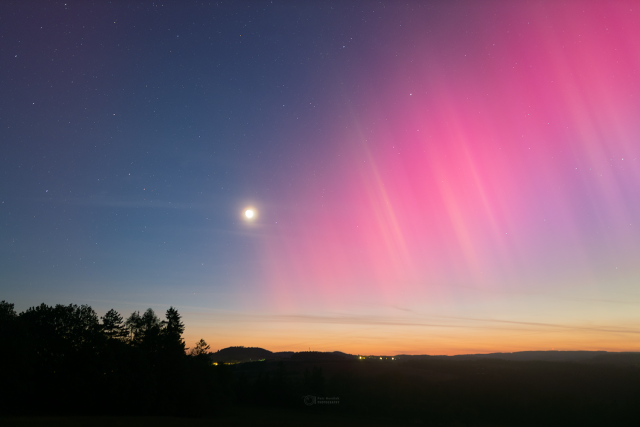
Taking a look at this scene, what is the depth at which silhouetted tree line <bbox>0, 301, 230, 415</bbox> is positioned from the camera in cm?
5625

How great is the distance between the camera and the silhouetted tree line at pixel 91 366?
56.2 m

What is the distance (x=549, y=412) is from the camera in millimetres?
116125

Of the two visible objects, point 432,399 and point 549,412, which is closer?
point 549,412

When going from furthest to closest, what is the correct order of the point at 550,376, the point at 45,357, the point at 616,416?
the point at 550,376, the point at 616,416, the point at 45,357

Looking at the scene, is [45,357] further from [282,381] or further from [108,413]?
[282,381]

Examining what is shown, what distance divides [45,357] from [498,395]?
126 meters

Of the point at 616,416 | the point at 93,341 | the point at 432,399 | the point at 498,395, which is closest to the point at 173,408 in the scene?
the point at 93,341

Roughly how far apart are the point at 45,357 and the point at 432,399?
111605 millimetres

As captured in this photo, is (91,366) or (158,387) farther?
(158,387)

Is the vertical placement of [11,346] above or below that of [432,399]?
above

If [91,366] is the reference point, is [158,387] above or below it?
below

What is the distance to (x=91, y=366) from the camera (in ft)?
200

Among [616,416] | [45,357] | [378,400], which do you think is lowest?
[616,416]

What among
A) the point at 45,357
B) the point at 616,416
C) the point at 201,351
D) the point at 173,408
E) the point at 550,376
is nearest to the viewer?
the point at 45,357
